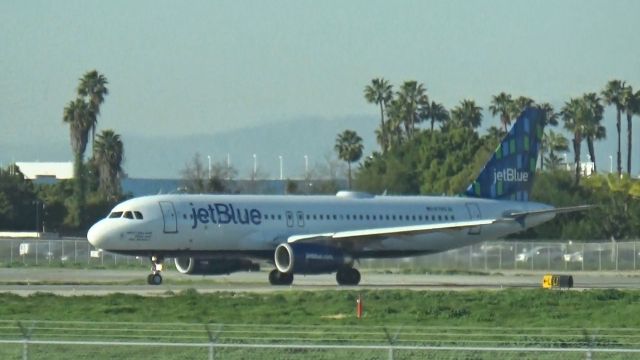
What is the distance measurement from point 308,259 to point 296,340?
88.7 ft

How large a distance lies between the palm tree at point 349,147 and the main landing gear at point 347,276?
7968 cm

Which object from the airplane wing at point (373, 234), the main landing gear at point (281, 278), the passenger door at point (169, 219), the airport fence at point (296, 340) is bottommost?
the main landing gear at point (281, 278)

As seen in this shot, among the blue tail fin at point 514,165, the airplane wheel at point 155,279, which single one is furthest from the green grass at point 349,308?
the blue tail fin at point 514,165

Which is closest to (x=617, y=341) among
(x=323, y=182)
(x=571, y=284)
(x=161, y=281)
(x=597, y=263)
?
(x=571, y=284)

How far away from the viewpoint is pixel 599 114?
131 meters

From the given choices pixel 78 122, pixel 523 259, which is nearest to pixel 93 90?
pixel 78 122

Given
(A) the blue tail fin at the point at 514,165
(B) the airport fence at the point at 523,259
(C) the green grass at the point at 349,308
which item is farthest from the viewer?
(B) the airport fence at the point at 523,259

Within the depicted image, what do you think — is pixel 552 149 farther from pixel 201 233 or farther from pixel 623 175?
pixel 201 233

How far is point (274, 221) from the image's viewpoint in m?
55.1

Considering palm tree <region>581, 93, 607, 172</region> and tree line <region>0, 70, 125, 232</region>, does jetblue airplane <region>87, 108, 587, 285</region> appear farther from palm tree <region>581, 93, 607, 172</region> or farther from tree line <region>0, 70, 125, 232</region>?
palm tree <region>581, 93, 607, 172</region>

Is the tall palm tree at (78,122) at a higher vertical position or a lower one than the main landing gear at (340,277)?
higher

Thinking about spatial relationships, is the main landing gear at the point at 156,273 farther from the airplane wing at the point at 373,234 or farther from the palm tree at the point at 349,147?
the palm tree at the point at 349,147

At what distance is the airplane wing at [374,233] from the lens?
179 feet

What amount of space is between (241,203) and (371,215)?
5.51 metres
